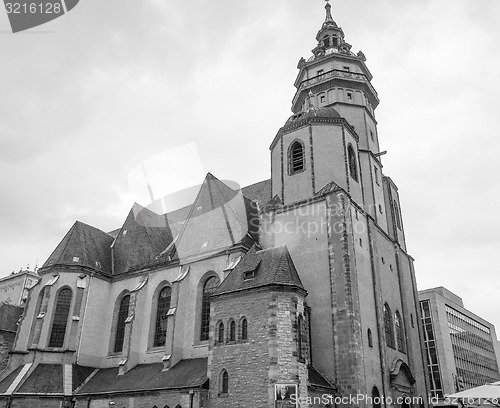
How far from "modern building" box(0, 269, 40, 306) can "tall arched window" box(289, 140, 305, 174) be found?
32.3 meters

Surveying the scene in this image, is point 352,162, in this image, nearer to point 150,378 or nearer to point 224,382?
point 224,382

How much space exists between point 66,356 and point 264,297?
556 inches

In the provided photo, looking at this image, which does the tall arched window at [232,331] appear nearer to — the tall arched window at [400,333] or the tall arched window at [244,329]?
the tall arched window at [244,329]

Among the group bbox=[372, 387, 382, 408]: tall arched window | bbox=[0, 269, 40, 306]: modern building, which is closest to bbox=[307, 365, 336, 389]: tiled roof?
bbox=[372, 387, 382, 408]: tall arched window

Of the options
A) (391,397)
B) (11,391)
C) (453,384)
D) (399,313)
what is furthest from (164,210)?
(453,384)

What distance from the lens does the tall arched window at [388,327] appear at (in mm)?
26016

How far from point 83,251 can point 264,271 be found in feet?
48.6

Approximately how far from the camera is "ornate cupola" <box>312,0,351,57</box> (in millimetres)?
36469

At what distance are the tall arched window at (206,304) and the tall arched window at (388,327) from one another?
9594 millimetres

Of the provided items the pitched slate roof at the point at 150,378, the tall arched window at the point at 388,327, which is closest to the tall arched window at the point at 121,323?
the pitched slate roof at the point at 150,378

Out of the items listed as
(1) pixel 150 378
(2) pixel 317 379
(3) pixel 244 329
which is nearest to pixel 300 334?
(2) pixel 317 379

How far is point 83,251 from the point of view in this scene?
31812 millimetres

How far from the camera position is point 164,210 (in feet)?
126

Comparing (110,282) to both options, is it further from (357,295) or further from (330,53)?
(330,53)
